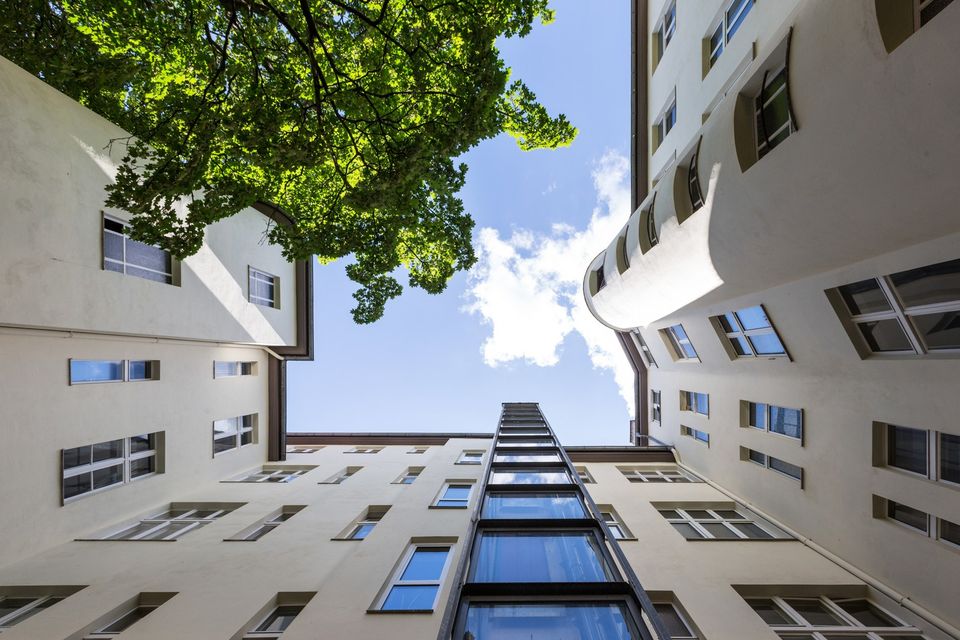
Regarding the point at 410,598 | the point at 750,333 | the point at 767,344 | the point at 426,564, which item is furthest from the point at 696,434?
the point at 410,598

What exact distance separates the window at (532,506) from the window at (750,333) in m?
7.52

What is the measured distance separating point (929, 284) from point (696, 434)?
1245cm

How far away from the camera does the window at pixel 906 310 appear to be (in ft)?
21.6

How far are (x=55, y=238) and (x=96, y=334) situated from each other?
321cm

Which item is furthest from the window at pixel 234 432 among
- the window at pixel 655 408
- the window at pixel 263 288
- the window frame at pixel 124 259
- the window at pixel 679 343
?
the window at pixel 655 408

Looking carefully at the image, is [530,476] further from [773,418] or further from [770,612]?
[773,418]

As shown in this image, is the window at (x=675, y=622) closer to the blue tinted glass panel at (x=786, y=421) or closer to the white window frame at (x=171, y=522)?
the blue tinted glass panel at (x=786, y=421)

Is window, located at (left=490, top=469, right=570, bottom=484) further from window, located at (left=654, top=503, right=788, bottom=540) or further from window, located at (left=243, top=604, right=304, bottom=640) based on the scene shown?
window, located at (left=243, top=604, right=304, bottom=640)

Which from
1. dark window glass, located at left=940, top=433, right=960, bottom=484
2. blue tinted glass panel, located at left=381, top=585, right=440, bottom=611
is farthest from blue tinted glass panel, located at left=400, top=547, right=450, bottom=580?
dark window glass, located at left=940, top=433, right=960, bottom=484

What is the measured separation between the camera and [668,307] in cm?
1462

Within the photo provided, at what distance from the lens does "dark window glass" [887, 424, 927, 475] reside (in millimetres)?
7562

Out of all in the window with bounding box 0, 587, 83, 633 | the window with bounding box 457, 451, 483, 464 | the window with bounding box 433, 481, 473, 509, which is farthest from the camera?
the window with bounding box 457, 451, 483, 464

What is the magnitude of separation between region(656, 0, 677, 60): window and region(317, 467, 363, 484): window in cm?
2327

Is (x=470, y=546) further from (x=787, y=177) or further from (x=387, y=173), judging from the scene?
(x=387, y=173)
